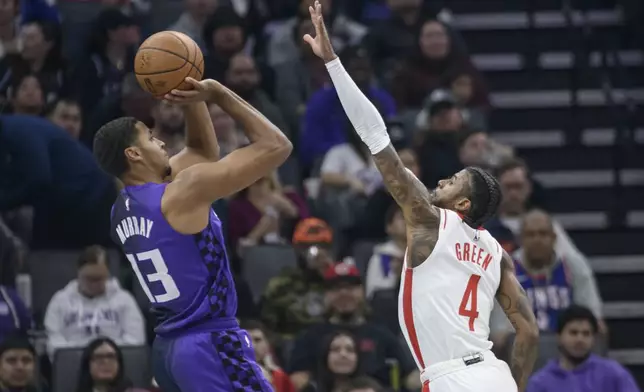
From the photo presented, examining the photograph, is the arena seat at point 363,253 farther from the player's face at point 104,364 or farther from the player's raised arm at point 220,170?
the player's raised arm at point 220,170

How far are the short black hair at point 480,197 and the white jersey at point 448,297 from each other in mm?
73

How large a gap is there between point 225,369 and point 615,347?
261 inches

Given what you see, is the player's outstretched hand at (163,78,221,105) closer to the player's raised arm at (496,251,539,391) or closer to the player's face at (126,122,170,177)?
the player's face at (126,122,170,177)

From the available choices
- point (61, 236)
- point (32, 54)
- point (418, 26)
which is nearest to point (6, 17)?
point (32, 54)

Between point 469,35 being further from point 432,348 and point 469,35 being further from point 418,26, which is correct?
point 432,348

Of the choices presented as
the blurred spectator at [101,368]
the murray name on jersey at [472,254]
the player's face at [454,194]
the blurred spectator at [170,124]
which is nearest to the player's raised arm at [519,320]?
the murray name on jersey at [472,254]

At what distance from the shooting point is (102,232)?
39.6ft

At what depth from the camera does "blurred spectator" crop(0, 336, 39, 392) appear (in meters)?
10.4

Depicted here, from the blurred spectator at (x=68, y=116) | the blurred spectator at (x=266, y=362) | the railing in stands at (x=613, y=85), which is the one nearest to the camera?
the blurred spectator at (x=266, y=362)

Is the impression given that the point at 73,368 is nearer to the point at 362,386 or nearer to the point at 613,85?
the point at 362,386

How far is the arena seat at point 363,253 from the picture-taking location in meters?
12.4

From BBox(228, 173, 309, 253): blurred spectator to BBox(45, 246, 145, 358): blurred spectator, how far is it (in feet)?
4.13

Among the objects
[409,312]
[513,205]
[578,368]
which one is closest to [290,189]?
[513,205]

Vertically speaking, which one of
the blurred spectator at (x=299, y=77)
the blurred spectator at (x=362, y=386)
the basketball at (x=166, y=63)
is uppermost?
the blurred spectator at (x=299, y=77)
